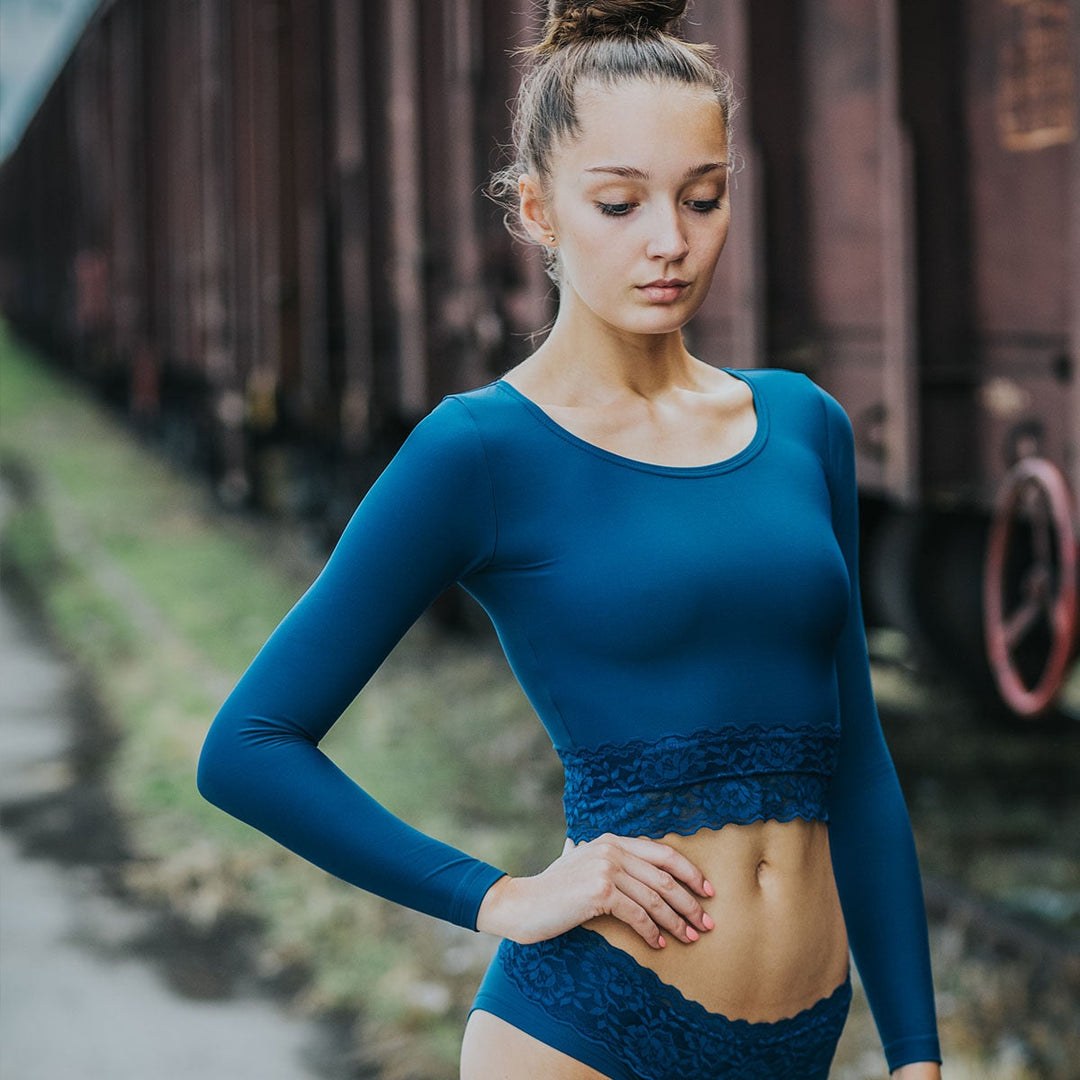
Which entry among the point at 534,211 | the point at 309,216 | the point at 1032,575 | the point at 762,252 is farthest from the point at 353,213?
the point at 534,211

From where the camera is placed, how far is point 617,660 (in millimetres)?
1615

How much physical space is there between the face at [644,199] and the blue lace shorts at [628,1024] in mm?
606

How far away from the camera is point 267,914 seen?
19.7 ft

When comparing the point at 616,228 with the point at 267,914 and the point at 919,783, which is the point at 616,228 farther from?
the point at 919,783

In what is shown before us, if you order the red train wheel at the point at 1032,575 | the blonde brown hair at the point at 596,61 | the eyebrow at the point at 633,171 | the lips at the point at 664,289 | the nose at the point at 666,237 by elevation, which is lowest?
the red train wheel at the point at 1032,575

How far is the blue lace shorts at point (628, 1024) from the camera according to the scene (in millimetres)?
1602

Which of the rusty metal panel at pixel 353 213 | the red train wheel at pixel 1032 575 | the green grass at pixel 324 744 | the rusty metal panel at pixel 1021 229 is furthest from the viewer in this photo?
the rusty metal panel at pixel 353 213

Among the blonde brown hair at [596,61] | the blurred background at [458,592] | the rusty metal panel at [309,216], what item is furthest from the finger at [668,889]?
the rusty metal panel at [309,216]

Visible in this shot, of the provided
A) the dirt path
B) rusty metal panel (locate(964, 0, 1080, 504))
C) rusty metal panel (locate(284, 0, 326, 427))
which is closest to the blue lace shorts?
rusty metal panel (locate(964, 0, 1080, 504))

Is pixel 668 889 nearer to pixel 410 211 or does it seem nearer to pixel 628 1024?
pixel 628 1024

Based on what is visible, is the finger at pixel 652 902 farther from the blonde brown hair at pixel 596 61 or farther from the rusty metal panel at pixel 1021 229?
the rusty metal panel at pixel 1021 229

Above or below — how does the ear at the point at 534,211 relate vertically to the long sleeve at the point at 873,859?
above

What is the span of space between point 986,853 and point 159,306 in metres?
13.4

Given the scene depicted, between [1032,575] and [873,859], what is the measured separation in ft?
10.3
